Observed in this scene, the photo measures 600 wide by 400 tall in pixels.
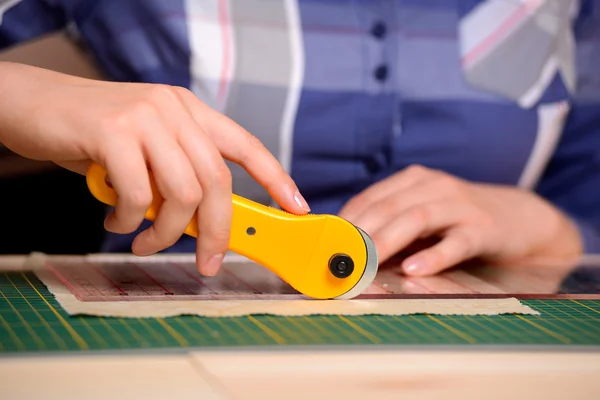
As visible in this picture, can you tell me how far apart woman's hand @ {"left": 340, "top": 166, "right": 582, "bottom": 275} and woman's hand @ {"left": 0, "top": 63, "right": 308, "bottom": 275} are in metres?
0.20

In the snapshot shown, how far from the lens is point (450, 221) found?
0.90m

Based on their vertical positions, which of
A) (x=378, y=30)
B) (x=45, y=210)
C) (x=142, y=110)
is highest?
(x=378, y=30)

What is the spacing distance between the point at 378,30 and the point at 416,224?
0.34m

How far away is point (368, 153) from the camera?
1084 mm

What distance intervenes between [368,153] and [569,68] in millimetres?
363

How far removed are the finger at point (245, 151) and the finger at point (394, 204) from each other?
0.19 m

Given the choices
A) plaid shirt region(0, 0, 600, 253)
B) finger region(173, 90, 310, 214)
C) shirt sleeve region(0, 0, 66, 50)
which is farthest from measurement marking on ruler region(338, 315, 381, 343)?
shirt sleeve region(0, 0, 66, 50)

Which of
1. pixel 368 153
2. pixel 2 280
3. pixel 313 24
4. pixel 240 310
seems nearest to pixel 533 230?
pixel 368 153

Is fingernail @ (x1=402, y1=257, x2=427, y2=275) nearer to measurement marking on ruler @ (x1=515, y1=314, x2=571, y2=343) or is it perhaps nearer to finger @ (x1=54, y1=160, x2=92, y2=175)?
measurement marking on ruler @ (x1=515, y1=314, x2=571, y2=343)

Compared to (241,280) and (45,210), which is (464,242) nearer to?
(241,280)

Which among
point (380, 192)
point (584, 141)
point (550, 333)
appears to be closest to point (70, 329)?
point (550, 333)

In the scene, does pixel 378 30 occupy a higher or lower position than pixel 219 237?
higher

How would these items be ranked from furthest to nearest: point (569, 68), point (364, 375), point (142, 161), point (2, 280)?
point (569, 68) < point (2, 280) < point (142, 161) < point (364, 375)

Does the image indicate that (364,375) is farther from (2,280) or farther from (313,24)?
(313,24)
